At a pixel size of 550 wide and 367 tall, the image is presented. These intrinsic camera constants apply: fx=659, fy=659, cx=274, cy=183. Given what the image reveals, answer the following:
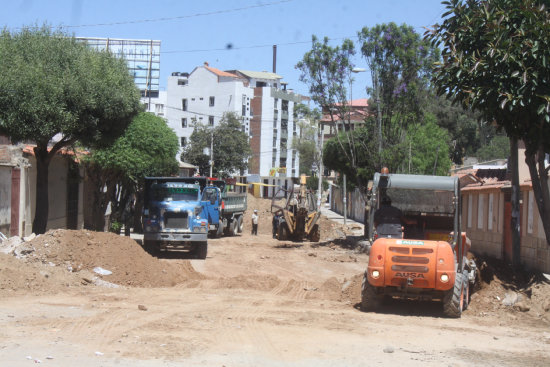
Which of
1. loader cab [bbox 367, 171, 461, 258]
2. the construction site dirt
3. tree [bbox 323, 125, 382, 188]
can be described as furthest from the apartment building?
loader cab [bbox 367, 171, 461, 258]

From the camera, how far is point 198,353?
8492mm

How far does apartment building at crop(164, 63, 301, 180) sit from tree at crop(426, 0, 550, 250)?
2632 inches

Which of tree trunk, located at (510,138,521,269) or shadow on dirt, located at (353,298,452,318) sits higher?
tree trunk, located at (510,138,521,269)

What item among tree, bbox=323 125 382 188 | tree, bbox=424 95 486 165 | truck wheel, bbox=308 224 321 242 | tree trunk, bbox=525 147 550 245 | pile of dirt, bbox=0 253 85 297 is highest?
tree, bbox=424 95 486 165

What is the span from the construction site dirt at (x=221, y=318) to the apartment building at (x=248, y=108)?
65.0m

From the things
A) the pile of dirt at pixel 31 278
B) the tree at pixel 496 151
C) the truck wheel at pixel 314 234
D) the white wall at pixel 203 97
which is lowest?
the truck wheel at pixel 314 234

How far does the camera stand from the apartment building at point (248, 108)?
87.1 m

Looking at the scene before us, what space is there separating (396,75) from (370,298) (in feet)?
64.9

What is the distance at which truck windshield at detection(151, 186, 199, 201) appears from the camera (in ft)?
78.1

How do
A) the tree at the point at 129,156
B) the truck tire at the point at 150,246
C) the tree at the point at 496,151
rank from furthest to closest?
the tree at the point at 496,151 → the tree at the point at 129,156 → the truck tire at the point at 150,246

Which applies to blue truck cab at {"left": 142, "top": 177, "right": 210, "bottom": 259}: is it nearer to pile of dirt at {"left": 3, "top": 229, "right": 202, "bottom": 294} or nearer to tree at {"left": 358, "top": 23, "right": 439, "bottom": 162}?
pile of dirt at {"left": 3, "top": 229, "right": 202, "bottom": 294}

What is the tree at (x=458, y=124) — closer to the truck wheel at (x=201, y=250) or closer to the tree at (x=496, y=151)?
the tree at (x=496, y=151)

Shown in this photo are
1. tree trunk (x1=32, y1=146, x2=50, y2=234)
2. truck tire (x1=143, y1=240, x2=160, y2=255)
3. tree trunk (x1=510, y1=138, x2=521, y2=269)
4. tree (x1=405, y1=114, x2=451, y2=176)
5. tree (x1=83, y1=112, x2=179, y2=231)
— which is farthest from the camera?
tree (x1=405, y1=114, x2=451, y2=176)

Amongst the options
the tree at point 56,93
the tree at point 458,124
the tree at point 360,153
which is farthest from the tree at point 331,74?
the tree at point 458,124
